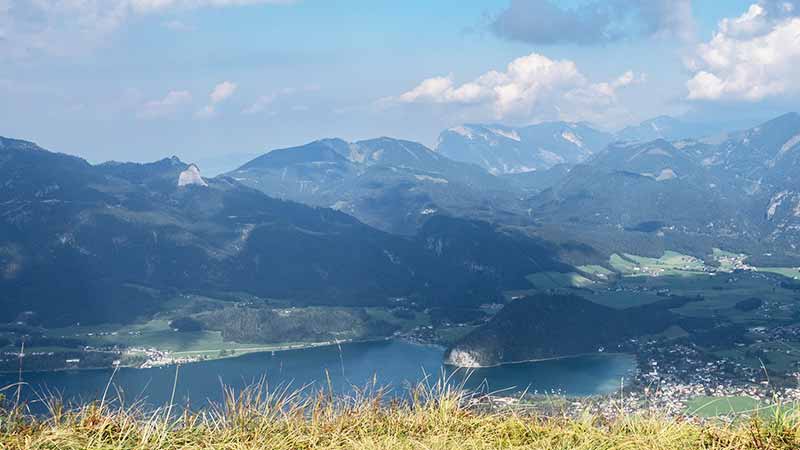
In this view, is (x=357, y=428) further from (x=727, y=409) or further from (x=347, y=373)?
(x=347, y=373)

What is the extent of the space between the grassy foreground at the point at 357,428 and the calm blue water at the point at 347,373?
47.9 m

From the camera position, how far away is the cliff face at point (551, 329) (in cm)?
7238

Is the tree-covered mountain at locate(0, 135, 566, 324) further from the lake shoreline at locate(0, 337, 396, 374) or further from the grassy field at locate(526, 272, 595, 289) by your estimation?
the lake shoreline at locate(0, 337, 396, 374)

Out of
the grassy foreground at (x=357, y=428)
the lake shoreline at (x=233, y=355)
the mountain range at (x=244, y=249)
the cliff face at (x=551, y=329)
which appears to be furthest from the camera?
the mountain range at (x=244, y=249)

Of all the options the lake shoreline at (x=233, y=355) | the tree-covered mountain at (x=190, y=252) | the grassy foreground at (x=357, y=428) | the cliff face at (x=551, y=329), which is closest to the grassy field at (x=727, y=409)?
the grassy foreground at (x=357, y=428)

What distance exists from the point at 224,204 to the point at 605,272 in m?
89.7

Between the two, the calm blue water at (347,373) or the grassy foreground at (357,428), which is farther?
the calm blue water at (347,373)

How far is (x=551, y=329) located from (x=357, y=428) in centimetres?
7785

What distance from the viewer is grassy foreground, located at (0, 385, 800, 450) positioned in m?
5.14

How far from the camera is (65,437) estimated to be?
16.2 feet

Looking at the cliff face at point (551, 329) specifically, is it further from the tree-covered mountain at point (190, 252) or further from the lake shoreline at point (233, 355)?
the tree-covered mountain at point (190, 252)

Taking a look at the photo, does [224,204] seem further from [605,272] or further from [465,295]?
[605,272]

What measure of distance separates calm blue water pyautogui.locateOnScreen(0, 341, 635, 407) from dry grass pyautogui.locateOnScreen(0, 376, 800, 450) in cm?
4791

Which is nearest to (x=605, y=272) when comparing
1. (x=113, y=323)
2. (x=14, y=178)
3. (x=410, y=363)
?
(x=410, y=363)
